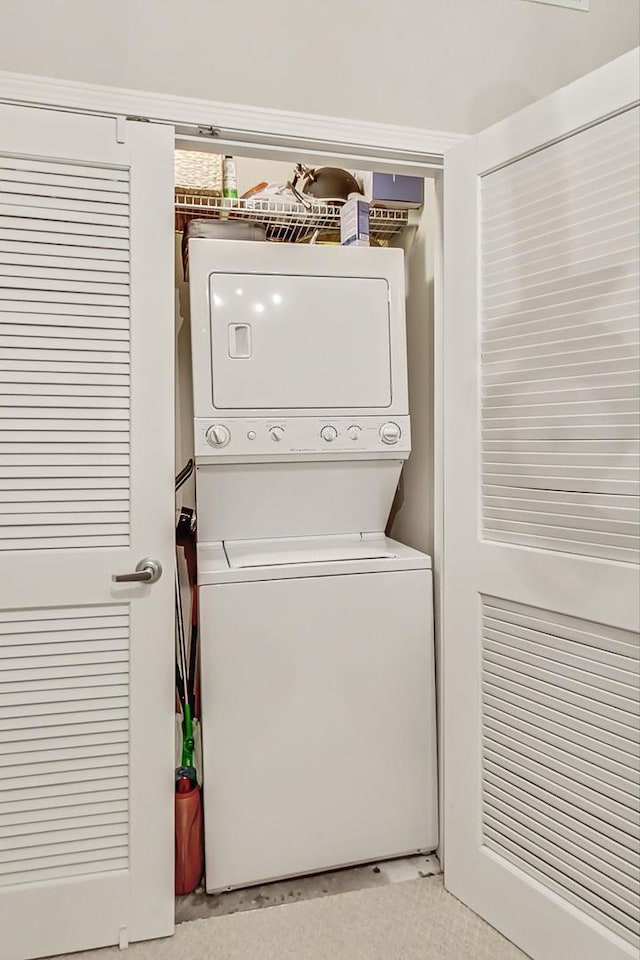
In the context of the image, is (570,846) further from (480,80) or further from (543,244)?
(480,80)

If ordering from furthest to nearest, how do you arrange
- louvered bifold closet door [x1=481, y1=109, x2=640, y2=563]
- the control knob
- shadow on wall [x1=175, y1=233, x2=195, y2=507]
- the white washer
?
shadow on wall [x1=175, y1=233, x2=195, y2=507] → the control knob → the white washer → louvered bifold closet door [x1=481, y1=109, x2=640, y2=563]

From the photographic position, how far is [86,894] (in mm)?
1629

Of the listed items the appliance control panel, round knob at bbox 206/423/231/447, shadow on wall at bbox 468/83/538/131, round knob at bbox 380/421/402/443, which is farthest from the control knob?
shadow on wall at bbox 468/83/538/131

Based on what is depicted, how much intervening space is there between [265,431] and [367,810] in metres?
1.12

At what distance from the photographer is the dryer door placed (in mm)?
1858

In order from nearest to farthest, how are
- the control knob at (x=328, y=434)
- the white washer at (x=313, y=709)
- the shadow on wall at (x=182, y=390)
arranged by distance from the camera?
the white washer at (x=313, y=709)
the control knob at (x=328, y=434)
the shadow on wall at (x=182, y=390)

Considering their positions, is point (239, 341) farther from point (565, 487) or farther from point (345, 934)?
point (345, 934)

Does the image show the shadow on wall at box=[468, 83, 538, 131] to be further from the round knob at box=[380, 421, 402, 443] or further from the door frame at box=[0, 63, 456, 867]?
the round knob at box=[380, 421, 402, 443]

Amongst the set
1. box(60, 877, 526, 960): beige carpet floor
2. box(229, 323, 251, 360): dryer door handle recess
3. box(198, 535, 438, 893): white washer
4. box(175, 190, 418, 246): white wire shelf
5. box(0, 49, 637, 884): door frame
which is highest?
box(0, 49, 637, 884): door frame

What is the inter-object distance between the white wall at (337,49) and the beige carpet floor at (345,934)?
2.13m

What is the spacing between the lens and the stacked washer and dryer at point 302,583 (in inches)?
70.4

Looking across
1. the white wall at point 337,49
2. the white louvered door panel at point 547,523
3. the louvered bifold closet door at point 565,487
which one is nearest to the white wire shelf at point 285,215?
the white wall at point 337,49

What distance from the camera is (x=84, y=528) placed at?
5.33 ft

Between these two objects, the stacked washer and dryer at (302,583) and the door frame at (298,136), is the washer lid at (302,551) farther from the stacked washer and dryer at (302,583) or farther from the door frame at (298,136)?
the door frame at (298,136)
